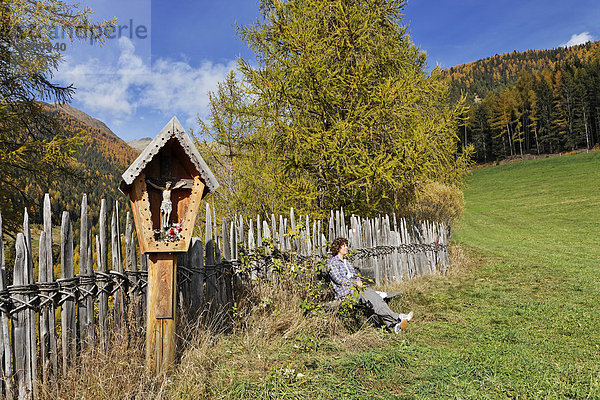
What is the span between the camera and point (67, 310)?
302 centimetres

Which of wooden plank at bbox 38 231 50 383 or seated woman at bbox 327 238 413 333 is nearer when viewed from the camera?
wooden plank at bbox 38 231 50 383

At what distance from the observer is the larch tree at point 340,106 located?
25.5 feet

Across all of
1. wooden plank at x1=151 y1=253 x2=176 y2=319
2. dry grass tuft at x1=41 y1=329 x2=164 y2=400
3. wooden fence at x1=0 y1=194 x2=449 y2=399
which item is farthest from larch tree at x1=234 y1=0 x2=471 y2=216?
dry grass tuft at x1=41 y1=329 x2=164 y2=400

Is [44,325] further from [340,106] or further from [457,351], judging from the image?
[340,106]

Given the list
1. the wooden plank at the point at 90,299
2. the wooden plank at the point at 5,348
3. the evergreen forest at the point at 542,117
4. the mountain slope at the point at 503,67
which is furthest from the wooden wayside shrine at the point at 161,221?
the mountain slope at the point at 503,67

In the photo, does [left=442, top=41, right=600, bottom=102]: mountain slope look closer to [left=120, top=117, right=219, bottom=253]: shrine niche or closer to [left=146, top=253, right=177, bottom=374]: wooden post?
[left=120, top=117, right=219, bottom=253]: shrine niche

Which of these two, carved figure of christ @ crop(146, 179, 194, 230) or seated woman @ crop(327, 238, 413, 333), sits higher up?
carved figure of christ @ crop(146, 179, 194, 230)

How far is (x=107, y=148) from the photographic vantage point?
3569 cm

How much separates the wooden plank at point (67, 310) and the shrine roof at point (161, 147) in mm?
576

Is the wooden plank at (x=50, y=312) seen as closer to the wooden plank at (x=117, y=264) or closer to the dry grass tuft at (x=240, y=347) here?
the dry grass tuft at (x=240, y=347)

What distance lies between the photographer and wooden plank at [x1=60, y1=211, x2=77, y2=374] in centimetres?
298

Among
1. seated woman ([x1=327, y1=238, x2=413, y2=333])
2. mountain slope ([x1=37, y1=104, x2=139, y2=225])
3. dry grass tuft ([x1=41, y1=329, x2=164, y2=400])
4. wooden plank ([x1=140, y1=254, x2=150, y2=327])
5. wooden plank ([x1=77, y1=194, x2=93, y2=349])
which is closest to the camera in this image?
dry grass tuft ([x1=41, y1=329, x2=164, y2=400])

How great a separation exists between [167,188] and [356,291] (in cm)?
268

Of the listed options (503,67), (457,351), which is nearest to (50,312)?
(457,351)
